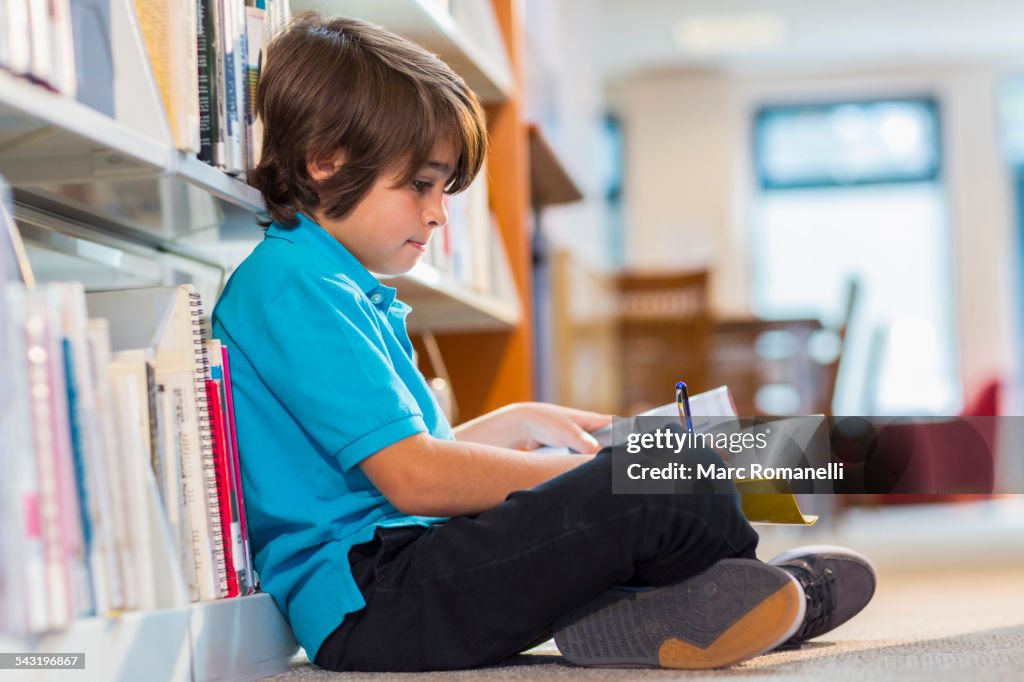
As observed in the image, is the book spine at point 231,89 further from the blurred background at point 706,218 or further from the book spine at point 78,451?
the book spine at point 78,451

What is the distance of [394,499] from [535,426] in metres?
0.32

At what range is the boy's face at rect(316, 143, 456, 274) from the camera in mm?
1164

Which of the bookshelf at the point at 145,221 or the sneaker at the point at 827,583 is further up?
the bookshelf at the point at 145,221

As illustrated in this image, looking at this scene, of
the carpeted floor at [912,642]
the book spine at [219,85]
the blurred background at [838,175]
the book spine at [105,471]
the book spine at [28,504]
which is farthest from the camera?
the blurred background at [838,175]

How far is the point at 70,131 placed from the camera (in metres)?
0.82

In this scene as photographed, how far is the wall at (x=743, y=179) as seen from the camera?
22.6ft

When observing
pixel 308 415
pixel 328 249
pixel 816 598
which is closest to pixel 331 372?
pixel 308 415

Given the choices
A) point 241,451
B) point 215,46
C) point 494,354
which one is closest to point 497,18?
point 494,354

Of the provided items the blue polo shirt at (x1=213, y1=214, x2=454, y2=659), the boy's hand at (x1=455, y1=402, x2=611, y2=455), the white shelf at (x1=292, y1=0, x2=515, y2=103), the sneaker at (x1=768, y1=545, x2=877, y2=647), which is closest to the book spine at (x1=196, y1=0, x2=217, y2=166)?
the blue polo shirt at (x1=213, y1=214, x2=454, y2=659)

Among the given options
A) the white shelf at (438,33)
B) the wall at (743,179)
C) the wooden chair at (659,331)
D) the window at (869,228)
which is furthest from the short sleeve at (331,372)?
the window at (869,228)

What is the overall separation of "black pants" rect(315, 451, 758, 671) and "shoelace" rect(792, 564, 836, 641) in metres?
0.12

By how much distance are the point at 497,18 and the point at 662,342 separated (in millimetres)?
2279

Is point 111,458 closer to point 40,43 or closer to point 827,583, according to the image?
point 40,43

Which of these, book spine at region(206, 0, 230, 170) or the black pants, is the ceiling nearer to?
book spine at region(206, 0, 230, 170)
